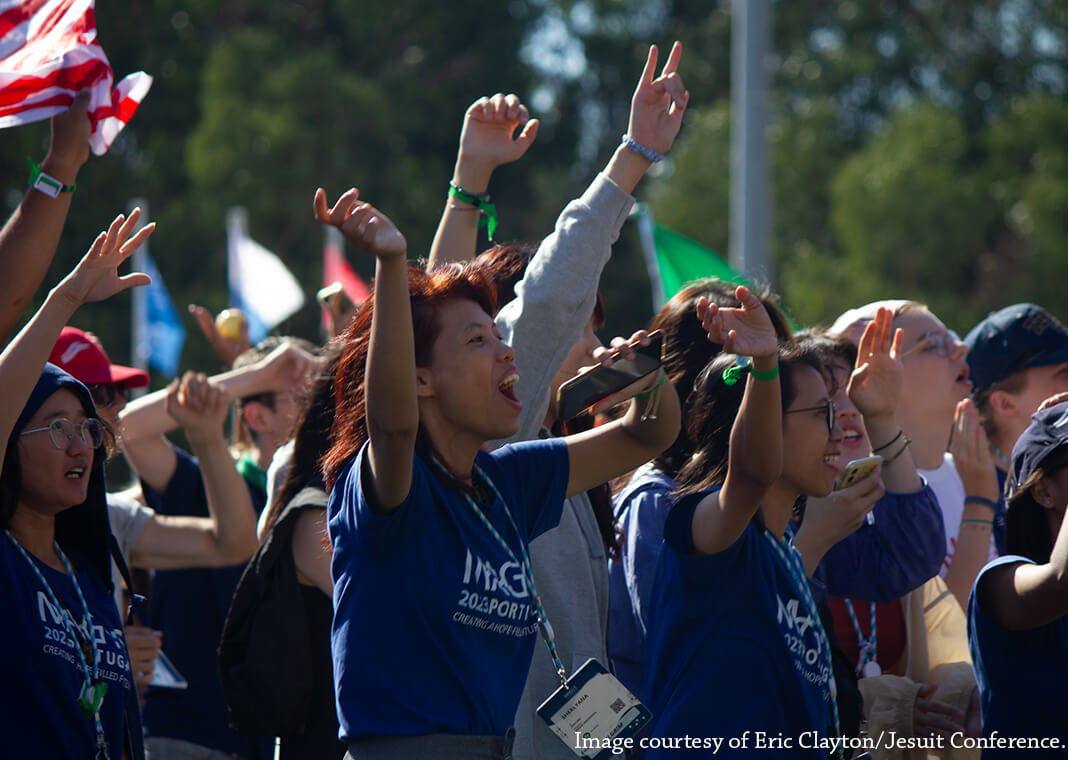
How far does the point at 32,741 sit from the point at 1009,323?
11.7 ft

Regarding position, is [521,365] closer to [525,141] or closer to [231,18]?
[525,141]

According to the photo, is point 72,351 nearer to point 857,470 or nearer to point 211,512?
point 211,512

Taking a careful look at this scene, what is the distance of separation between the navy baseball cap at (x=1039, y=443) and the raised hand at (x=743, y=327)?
72cm

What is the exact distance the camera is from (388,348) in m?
2.50

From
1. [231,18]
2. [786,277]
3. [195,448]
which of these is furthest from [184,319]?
[195,448]

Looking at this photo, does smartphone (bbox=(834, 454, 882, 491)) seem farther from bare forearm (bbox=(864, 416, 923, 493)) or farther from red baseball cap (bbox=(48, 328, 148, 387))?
red baseball cap (bbox=(48, 328, 148, 387))

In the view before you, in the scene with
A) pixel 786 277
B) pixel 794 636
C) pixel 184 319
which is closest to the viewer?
pixel 794 636

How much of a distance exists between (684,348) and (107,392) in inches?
72.3

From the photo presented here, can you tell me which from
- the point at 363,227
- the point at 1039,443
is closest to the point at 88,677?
the point at 363,227

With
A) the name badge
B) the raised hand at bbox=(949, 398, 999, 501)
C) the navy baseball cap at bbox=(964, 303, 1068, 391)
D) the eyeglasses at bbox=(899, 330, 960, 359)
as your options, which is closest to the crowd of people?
the name badge

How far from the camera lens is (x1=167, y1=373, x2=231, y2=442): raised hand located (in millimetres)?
4152

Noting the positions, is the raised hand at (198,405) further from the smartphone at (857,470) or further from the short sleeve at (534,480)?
the smartphone at (857,470)

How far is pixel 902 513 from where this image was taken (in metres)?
3.86

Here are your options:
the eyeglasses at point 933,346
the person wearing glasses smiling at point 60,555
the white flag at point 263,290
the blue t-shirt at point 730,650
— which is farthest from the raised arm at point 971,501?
the white flag at point 263,290
